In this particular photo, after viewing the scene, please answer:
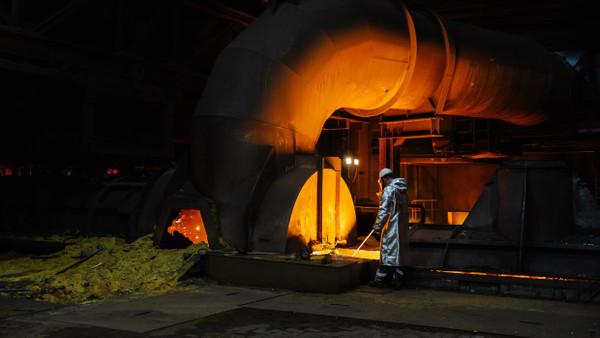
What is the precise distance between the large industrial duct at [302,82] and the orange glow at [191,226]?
1.73 feet

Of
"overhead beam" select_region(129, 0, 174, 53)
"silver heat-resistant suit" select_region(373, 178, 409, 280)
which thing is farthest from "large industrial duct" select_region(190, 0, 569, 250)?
"overhead beam" select_region(129, 0, 174, 53)

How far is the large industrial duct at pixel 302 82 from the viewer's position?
6152mm

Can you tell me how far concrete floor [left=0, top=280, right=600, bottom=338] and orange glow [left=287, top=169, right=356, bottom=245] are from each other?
108cm

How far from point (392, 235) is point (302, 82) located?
218 cm

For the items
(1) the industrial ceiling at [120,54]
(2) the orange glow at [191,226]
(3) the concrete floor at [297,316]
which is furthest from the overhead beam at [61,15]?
(3) the concrete floor at [297,316]

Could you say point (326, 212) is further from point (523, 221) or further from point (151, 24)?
point (151, 24)

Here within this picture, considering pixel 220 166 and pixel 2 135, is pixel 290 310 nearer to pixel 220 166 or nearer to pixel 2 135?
pixel 220 166

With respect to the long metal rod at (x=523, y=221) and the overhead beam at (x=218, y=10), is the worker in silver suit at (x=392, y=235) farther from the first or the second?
the overhead beam at (x=218, y=10)

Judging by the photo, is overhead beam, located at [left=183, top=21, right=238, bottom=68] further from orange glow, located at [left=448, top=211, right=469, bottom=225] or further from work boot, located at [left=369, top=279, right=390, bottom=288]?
work boot, located at [left=369, top=279, right=390, bottom=288]

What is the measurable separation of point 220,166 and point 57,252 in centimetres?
289

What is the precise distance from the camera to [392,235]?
587 cm

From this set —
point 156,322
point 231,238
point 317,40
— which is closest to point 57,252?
point 231,238

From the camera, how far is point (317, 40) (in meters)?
6.44

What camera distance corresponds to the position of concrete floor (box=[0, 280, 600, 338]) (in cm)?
362
